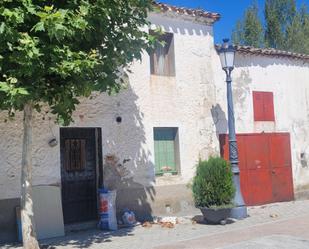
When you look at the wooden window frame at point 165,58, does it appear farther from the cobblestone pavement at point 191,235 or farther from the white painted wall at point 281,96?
the cobblestone pavement at point 191,235

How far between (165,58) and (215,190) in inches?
161

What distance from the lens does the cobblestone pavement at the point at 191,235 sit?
8938 millimetres

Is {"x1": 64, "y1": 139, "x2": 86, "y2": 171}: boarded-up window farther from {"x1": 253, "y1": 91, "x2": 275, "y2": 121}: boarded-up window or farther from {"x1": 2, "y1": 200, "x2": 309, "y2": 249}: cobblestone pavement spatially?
{"x1": 253, "y1": 91, "x2": 275, "y2": 121}: boarded-up window

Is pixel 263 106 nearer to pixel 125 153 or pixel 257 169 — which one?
pixel 257 169

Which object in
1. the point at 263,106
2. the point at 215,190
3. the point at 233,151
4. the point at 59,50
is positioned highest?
the point at 59,50

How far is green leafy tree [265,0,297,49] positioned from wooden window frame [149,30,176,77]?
18592 mm

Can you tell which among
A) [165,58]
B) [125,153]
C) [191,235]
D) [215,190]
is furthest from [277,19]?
[191,235]

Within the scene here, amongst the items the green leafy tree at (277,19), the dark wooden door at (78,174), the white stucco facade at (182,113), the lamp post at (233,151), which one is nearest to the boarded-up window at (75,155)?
the dark wooden door at (78,174)

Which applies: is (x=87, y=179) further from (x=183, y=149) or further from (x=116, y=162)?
(x=183, y=149)

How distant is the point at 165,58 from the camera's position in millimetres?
13125

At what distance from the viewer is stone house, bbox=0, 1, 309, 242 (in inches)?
415

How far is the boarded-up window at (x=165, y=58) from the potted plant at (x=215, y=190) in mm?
3068

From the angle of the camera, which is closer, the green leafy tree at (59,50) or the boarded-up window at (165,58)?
the green leafy tree at (59,50)

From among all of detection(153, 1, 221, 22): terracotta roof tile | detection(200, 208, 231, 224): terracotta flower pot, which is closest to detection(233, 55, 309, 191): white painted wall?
detection(153, 1, 221, 22): terracotta roof tile
